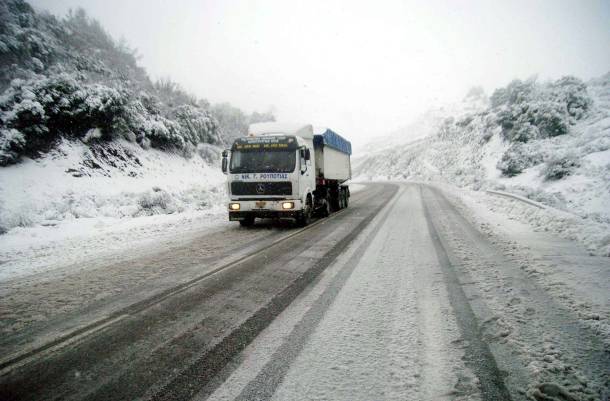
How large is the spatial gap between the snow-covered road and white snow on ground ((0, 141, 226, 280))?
2.18m

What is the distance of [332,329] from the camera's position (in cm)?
331

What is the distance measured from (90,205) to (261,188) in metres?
7.80

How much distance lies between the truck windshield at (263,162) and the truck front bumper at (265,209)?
99 centimetres

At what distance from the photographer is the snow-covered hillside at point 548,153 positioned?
1265cm

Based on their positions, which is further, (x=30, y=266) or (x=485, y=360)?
(x=30, y=266)

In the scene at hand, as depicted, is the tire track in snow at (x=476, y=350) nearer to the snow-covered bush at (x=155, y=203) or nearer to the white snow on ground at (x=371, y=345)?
the white snow on ground at (x=371, y=345)

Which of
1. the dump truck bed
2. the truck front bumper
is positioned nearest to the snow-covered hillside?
the truck front bumper

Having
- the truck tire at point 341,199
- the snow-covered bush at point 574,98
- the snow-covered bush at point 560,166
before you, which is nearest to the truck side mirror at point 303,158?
the truck tire at point 341,199

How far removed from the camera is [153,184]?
1916cm

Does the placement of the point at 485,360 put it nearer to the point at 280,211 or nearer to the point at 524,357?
the point at 524,357

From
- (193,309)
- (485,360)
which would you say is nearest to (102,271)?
(193,309)

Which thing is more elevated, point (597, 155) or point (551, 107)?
point (551, 107)

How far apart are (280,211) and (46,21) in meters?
27.1

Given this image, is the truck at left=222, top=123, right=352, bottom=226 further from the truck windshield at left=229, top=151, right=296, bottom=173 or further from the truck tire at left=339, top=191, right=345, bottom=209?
the truck tire at left=339, top=191, right=345, bottom=209
